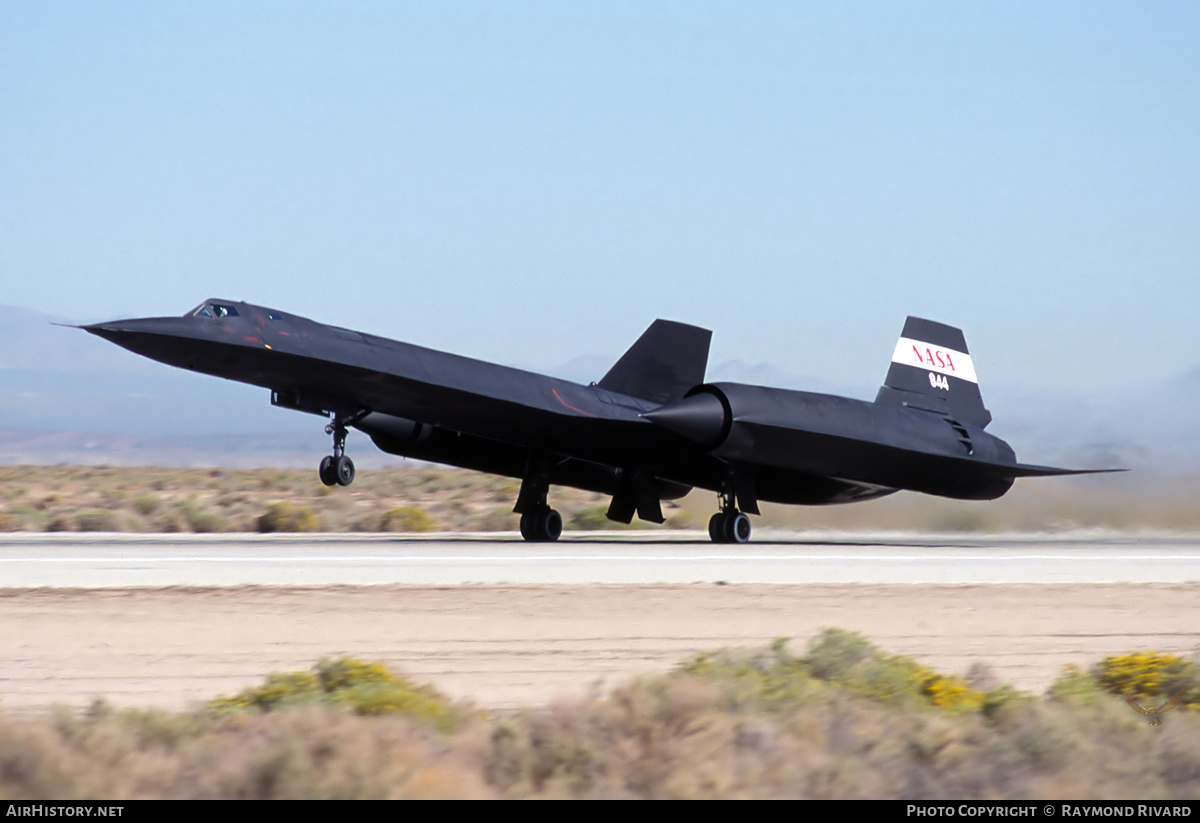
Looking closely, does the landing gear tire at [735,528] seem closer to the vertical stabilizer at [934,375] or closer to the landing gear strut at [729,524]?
the landing gear strut at [729,524]

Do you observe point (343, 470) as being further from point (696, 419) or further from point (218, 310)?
point (696, 419)

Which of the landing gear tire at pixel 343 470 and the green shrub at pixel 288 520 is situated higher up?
the landing gear tire at pixel 343 470

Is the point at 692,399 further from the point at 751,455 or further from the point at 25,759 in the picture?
the point at 25,759

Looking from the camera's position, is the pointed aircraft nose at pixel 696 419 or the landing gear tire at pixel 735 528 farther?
the landing gear tire at pixel 735 528

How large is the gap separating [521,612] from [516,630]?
1352 millimetres

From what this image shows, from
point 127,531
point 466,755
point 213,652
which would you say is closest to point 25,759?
point 466,755

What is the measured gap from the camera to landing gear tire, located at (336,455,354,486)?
70.3 feet

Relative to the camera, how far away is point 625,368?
1158 inches

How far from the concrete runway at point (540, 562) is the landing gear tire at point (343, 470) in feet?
4.09

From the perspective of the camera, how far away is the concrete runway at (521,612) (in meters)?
10.7

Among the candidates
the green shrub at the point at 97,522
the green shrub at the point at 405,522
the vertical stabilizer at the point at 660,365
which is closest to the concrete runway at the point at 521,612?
the vertical stabilizer at the point at 660,365

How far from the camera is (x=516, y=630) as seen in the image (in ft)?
42.9

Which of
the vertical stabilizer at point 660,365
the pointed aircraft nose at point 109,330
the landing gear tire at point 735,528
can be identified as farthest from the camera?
the vertical stabilizer at point 660,365

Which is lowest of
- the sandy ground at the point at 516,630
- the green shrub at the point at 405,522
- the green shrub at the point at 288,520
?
the green shrub at the point at 288,520
